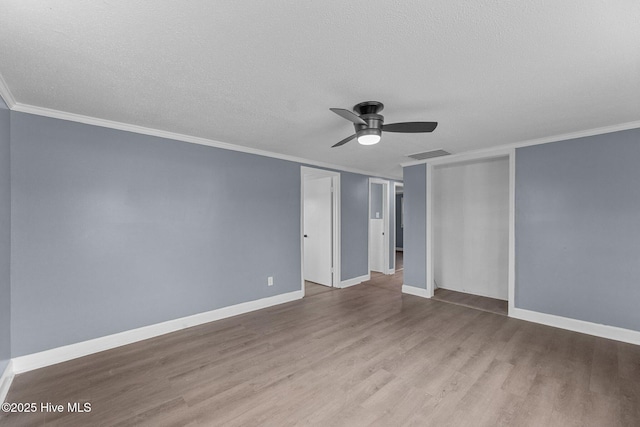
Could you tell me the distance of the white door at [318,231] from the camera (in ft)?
17.1

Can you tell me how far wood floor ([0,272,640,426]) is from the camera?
1874 mm

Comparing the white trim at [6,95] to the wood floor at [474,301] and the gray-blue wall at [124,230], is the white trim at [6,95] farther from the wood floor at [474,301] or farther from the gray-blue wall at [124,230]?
the wood floor at [474,301]

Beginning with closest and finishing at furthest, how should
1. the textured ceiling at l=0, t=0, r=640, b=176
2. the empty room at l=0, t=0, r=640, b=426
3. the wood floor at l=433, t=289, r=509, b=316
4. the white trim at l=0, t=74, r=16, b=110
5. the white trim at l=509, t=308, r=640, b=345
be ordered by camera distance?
the textured ceiling at l=0, t=0, r=640, b=176 < the empty room at l=0, t=0, r=640, b=426 < the white trim at l=0, t=74, r=16, b=110 < the white trim at l=509, t=308, r=640, b=345 < the wood floor at l=433, t=289, r=509, b=316

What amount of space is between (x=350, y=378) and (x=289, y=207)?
2668 millimetres

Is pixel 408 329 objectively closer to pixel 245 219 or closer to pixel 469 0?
pixel 245 219

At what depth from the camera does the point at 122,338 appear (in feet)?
9.45

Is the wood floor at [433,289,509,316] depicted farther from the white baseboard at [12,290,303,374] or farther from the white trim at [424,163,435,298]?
the white baseboard at [12,290,303,374]

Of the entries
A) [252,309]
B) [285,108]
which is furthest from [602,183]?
[252,309]

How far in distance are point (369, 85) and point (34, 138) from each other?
300cm

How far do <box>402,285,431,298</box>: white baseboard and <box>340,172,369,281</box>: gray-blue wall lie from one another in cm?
98

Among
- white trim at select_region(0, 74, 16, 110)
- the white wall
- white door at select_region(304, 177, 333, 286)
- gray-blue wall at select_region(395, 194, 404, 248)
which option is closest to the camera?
white trim at select_region(0, 74, 16, 110)

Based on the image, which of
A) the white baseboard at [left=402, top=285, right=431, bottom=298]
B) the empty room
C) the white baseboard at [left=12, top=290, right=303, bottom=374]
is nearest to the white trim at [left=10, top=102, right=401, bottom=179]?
the empty room

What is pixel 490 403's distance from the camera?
2.00m

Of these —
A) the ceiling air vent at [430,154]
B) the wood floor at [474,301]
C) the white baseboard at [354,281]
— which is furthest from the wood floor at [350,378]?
the ceiling air vent at [430,154]
